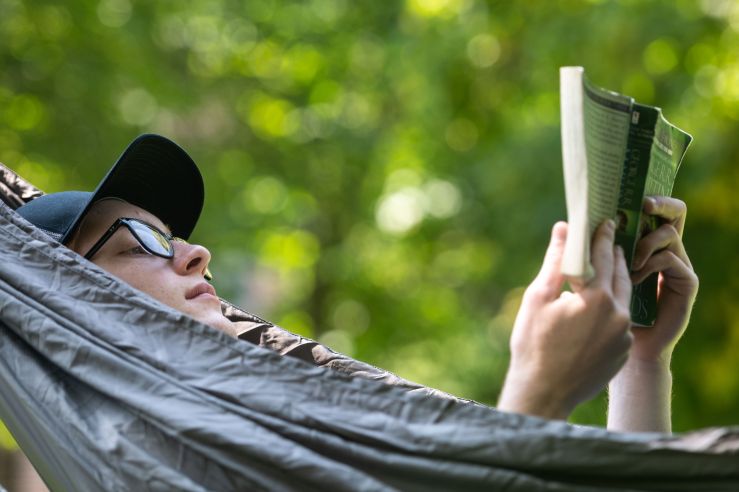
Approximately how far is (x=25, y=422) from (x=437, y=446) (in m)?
0.83

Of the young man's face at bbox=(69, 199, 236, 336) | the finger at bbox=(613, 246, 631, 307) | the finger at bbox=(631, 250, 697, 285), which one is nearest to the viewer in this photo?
the finger at bbox=(613, 246, 631, 307)

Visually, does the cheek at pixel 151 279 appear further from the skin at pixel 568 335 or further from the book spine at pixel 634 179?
the book spine at pixel 634 179

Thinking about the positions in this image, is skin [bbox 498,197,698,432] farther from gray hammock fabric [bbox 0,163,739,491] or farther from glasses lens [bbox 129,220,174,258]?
glasses lens [bbox 129,220,174,258]

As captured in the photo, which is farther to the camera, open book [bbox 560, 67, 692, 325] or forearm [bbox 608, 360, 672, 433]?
forearm [bbox 608, 360, 672, 433]

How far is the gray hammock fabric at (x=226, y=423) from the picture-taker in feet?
5.09

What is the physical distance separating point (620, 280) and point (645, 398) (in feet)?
1.56

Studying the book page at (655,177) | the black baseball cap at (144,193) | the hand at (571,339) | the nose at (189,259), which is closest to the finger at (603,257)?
the hand at (571,339)

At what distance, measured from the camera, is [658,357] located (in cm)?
203

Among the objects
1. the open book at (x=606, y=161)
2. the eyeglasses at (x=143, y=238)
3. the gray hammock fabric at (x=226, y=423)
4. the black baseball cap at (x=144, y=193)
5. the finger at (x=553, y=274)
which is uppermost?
the black baseball cap at (x=144, y=193)

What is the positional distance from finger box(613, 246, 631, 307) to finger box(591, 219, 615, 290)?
3cm

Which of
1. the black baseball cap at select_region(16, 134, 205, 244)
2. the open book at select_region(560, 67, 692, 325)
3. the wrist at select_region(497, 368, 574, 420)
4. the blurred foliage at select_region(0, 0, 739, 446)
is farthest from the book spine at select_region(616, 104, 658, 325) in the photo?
the blurred foliage at select_region(0, 0, 739, 446)

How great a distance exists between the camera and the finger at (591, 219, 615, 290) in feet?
5.36

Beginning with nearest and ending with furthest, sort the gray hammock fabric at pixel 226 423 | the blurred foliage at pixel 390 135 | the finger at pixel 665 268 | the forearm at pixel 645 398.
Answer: the gray hammock fabric at pixel 226 423 < the finger at pixel 665 268 < the forearm at pixel 645 398 < the blurred foliage at pixel 390 135

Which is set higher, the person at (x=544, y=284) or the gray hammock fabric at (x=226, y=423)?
the person at (x=544, y=284)
